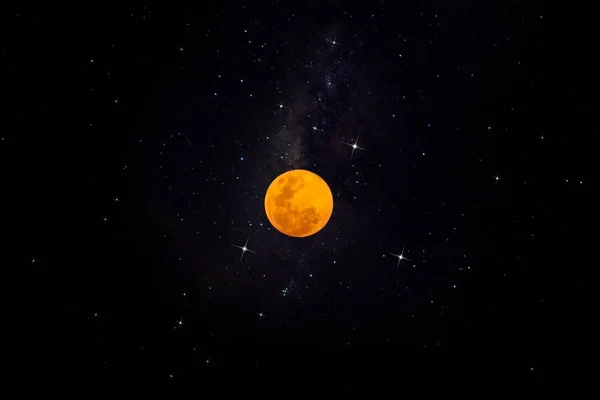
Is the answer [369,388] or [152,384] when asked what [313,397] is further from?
[152,384]

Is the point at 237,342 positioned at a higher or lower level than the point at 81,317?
higher

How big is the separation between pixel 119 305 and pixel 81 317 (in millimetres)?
367

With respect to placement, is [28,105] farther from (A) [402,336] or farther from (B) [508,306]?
(B) [508,306]

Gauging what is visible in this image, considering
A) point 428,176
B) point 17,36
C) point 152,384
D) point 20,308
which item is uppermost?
point 428,176

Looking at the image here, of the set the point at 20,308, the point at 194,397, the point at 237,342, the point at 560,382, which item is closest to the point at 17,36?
the point at 20,308

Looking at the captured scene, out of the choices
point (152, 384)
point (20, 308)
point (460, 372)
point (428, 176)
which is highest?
point (428, 176)

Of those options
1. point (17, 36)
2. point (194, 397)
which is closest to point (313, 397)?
point (194, 397)

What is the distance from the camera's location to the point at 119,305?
12.7 ft

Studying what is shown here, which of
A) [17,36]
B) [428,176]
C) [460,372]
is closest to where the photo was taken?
[17,36]

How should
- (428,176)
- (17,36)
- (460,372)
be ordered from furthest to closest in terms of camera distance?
(460,372) → (428,176) → (17,36)

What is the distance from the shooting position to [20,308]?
3785mm

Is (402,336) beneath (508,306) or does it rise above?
beneath

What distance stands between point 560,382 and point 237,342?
3272mm

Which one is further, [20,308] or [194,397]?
[194,397]
